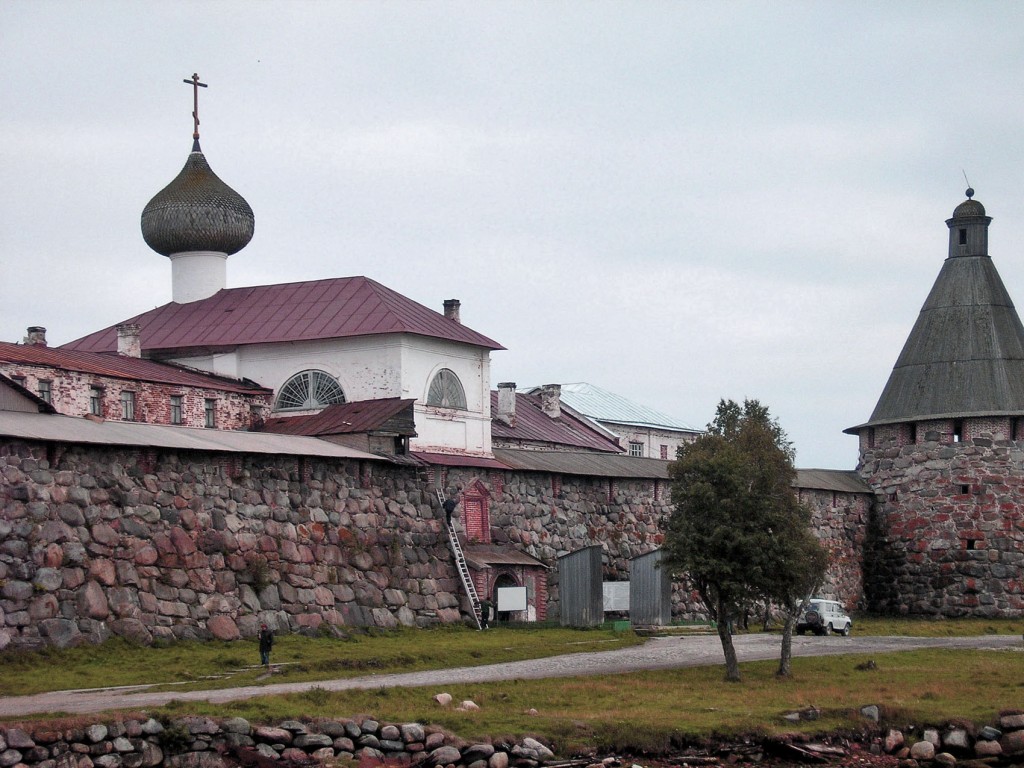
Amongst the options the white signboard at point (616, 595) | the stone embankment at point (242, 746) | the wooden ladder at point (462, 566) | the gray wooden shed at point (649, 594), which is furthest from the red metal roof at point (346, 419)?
the stone embankment at point (242, 746)

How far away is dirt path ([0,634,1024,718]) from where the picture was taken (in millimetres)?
23484

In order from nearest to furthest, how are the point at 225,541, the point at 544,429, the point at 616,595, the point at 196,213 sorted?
the point at 225,541
the point at 616,595
the point at 196,213
the point at 544,429

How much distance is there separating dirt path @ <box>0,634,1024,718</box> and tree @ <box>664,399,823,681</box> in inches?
59.1

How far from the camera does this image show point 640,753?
23.6 metres

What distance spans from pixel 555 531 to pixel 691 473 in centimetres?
1072

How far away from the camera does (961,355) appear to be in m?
51.6

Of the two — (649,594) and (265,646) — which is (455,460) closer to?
(649,594)

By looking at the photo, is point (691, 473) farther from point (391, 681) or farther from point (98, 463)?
point (98, 463)

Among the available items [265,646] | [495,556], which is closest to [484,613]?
[495,556]

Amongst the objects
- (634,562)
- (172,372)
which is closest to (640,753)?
(634,562)

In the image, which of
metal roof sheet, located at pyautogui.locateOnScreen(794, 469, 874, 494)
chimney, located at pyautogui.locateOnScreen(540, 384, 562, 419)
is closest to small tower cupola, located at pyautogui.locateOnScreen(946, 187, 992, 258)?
metal roof sheet, located at pyautogui.locateOnScreen(794, 469, 874, 494)

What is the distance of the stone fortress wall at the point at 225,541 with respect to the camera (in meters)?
29.0

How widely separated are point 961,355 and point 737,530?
884 inches

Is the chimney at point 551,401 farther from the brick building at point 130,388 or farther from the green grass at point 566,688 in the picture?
the green grass at point 566,688
